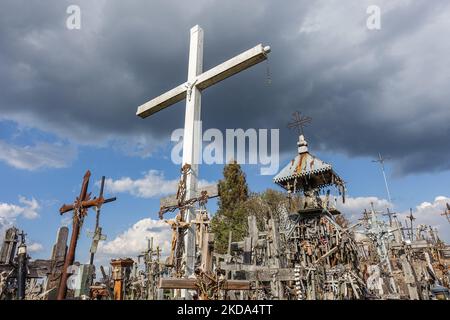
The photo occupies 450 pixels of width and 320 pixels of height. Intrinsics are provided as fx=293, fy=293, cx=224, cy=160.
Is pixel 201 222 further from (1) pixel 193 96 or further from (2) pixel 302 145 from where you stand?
(2) pixel 302 145

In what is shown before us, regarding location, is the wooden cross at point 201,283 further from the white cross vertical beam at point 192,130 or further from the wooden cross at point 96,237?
the wooden cross at point 96,237

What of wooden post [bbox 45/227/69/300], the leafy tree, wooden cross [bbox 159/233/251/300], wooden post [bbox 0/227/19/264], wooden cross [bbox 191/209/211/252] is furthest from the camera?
the leafy tree

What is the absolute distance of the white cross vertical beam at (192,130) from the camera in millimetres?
6414

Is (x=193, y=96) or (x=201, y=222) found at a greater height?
(x=193, y=96)

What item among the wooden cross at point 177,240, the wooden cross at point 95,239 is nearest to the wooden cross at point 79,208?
the wooden cross at point 95,239

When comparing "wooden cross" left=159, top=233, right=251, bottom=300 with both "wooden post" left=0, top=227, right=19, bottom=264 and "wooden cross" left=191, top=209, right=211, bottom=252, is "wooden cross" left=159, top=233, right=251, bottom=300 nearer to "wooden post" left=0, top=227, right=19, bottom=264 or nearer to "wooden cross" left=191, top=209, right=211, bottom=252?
"wooden cross" left=191, top=209, right=211, bottom=252

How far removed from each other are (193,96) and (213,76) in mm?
745

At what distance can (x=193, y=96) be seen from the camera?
25.6 feet

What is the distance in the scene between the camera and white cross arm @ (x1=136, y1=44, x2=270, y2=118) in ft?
23.5

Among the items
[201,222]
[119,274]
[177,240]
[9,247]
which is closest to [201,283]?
[177,240]

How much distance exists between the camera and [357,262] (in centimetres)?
1678

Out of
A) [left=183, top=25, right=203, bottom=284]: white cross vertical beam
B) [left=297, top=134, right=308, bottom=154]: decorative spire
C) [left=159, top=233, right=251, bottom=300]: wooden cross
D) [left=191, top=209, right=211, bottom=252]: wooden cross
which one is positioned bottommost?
[left=159, top=233, right=251, bottom=300]: wooden cross

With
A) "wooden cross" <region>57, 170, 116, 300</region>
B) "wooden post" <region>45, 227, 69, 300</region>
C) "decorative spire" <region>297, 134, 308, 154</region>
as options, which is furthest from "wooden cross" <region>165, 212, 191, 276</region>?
"decorative spire" <region>297, 134, 308, 154</region>
